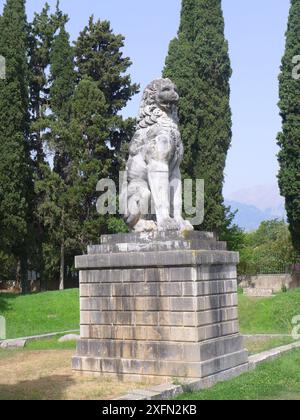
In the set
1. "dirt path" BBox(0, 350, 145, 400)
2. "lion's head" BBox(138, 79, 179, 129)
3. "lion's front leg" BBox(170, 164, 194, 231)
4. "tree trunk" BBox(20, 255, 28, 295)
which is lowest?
"dirt path" BBox(0, 350, 145, 400)

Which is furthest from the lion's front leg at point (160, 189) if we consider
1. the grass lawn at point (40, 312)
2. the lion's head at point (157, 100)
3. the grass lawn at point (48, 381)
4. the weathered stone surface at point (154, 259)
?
the grass lawn at point (40, 312)

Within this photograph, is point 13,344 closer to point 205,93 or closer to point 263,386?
point 263,386

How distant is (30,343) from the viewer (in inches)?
512

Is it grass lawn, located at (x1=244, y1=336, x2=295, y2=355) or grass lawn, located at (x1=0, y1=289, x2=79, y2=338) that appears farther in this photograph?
grass lawn, located at (x1=0, y1=289, x2=79, y2=338)

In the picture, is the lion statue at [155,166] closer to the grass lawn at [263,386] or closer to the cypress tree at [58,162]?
the grass lawn at [263,386]

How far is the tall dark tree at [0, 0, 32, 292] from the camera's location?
22922mm

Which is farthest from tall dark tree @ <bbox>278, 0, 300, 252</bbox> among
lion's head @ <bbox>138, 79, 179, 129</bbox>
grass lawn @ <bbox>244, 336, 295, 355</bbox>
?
lion's head @ <bbox>138, 79, 179, 129</bbox>

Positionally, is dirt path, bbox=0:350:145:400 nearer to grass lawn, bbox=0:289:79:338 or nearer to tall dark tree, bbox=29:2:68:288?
grass lawn, bbox=0:289:79:338

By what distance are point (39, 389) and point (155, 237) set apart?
101 inches

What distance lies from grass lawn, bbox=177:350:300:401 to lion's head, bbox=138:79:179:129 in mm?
3938

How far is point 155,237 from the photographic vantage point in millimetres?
8555

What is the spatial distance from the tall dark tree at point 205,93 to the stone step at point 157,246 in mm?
16625

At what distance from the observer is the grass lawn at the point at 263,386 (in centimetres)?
736
